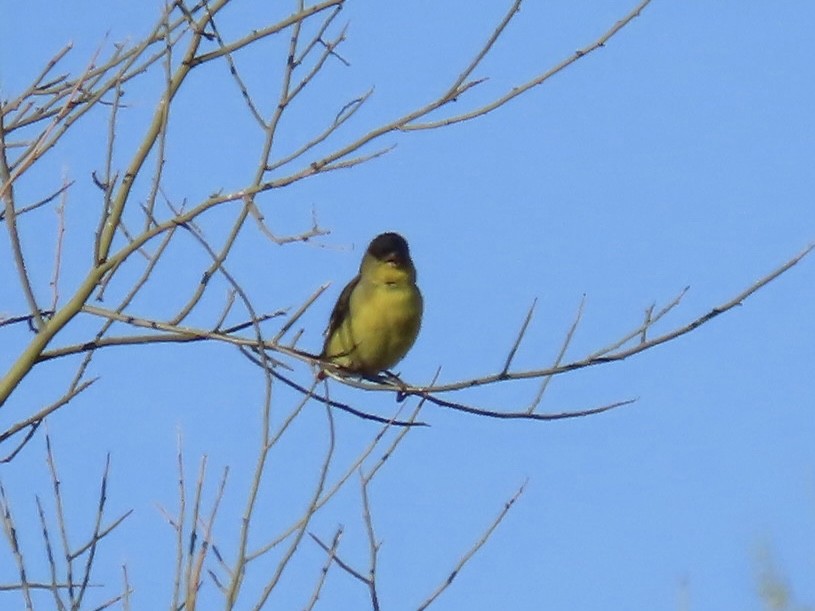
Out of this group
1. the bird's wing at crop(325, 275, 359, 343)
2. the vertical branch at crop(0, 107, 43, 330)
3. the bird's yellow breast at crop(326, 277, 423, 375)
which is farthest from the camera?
the bird's wing at crop(325, 275, 359, 343)

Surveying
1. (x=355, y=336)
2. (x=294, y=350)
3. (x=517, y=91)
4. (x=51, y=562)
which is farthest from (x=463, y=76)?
(x=355, y=336)

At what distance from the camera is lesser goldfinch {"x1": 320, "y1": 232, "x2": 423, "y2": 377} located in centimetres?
693

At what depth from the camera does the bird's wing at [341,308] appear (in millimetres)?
7348

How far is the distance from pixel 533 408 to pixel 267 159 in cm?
93

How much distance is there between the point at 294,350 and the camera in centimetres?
390

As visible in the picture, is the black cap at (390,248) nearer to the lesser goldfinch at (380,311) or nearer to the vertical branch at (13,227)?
the lesser goldfinch at (380,311)

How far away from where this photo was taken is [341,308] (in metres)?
7.41

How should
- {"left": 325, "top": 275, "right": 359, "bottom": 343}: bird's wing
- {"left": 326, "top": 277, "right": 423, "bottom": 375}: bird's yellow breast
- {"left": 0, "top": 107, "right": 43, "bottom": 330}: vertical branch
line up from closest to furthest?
{"left": 0, "top": 107, "right": 43, "bottom": 330}: vertical branch → {"left": 326, "top": 277, "right": 423, "bottom": 375}: bird's yellow breast → {"left": 325, "top": 275, "right": 359, "bottom": 343}: bird's wing

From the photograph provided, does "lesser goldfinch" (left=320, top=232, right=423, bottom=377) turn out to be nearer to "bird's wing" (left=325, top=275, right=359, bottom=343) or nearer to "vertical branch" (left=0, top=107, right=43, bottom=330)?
"bird's wing" (left=325, top=275, right=359, bottom=343)

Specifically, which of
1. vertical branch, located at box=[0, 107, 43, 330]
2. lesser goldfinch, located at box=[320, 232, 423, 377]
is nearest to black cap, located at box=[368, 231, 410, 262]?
lesser goldfinch, located at box=[320, 232, 423, 377]

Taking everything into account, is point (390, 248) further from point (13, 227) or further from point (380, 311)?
point (13, 227)

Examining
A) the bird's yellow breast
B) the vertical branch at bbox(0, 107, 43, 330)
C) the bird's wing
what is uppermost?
the bird's wing

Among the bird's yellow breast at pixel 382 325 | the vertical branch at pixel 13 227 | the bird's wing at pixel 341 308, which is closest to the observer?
the vertical branch at pixel 13 227

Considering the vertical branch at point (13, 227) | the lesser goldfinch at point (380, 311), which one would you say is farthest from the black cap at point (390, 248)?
the vertical branch at point (13, 227)
